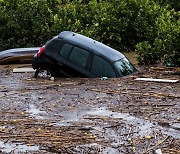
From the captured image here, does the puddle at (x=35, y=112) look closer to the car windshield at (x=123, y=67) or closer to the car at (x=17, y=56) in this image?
the car windshield at (x=123, y=67)

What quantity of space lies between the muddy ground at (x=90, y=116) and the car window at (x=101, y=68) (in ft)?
1.30

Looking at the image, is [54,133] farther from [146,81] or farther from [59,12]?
[59,12]

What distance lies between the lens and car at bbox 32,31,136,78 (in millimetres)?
13453

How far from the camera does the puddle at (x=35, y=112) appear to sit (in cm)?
916

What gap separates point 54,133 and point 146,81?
5.43 metres

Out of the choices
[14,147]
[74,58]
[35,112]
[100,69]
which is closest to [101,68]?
[100,69]

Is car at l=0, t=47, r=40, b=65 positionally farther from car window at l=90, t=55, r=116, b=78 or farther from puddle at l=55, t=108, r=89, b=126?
puddle at l=55, t=108, r=89, b=126

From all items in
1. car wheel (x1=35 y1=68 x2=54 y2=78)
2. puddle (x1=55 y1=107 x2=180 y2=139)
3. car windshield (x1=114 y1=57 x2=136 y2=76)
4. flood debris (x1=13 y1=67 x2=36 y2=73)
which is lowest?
flood debris (x1=13 y1=67 x2=36 y2=73)

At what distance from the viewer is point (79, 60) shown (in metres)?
13.6

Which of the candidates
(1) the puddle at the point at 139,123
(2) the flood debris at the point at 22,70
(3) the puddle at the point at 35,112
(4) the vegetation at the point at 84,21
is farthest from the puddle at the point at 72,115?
(4) the vegetation at the point at 84,21

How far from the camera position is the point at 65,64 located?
13758mm

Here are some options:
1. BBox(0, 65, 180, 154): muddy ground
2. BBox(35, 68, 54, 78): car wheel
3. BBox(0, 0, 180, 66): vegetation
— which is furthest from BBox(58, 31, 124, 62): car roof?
BBox(0, 0, 180, 66): vegetation

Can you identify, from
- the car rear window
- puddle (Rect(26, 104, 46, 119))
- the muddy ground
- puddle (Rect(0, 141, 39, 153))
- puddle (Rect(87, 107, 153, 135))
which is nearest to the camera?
puddle (Rect(0, 141, 39, 153))

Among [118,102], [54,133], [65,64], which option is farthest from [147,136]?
[65,64]
